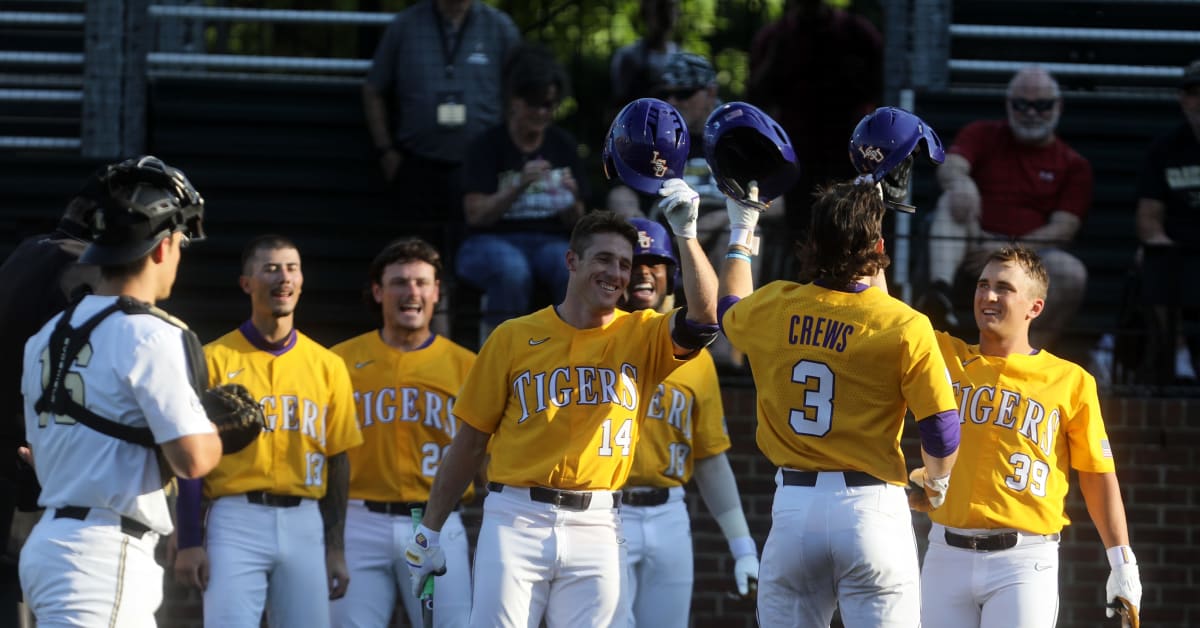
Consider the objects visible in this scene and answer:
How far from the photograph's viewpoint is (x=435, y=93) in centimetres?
889

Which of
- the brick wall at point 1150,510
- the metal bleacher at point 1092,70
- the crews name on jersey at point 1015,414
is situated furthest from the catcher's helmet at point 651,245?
the metal bleacher at point 1092,70

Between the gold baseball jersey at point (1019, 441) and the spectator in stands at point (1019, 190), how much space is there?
8.02 ft

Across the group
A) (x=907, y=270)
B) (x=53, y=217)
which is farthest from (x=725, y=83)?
(x=53, y=217)

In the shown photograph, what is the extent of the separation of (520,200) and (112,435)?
413cm

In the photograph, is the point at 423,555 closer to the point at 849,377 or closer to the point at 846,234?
the point at 849,377

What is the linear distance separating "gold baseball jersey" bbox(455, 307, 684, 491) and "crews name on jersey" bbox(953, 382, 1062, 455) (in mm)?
1176

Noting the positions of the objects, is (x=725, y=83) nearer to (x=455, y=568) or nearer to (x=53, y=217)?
(x=53, y=217)

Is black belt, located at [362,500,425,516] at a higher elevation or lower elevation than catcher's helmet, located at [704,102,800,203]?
lower

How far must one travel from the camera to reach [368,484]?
6.84 m

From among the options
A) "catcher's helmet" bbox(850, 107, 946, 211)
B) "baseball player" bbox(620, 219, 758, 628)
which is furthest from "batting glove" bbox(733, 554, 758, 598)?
"catcher's helmet" bbox(850, 107, 946, 211)

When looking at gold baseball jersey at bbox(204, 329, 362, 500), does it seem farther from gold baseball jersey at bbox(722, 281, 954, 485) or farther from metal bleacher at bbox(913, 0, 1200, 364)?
metal bleacher at bbox(913, 0, 1200, 364)

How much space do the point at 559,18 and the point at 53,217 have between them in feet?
20.0

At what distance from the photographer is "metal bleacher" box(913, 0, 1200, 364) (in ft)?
31.4

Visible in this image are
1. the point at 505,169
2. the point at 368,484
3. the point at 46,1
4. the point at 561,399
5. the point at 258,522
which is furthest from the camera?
the point at 46,1
